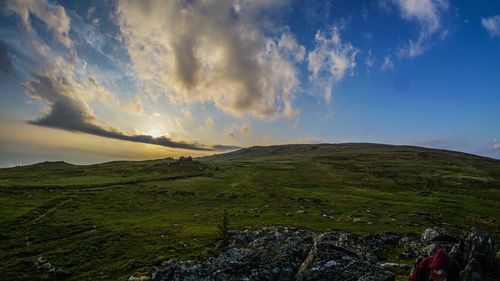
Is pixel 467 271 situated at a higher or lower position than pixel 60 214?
higher

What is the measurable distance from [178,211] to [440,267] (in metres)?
62.4

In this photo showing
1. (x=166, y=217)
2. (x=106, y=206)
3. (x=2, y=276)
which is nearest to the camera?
(x=2, y=276)

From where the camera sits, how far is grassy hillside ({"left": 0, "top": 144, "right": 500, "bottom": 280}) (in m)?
42.6

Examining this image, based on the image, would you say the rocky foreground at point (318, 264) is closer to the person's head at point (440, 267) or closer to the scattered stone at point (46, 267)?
the person's head at point (440, 267)

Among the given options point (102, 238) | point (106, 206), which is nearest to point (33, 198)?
point (106, 206)

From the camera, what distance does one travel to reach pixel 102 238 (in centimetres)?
4841

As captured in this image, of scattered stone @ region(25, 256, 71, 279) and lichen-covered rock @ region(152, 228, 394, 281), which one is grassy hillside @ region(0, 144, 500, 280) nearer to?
scattered stone @ region(25, 256, 71, 279)

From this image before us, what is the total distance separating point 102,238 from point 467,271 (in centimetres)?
4407

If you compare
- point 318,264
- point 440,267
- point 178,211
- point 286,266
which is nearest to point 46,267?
point 286,266

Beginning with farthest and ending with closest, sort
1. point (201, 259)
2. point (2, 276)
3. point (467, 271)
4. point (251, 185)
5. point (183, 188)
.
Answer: point (251, 185) < point (183, 188) < point (201, 259) < point (2, 276) < point (467, 271)

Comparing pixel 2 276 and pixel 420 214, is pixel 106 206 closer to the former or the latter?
pixel 2 276

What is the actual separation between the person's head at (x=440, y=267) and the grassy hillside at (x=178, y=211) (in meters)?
29.4

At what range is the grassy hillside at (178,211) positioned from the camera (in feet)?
140

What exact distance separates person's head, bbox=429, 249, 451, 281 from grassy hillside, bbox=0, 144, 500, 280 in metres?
29.4
